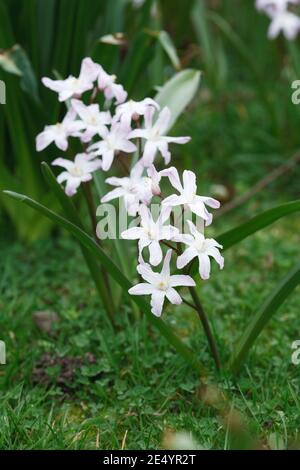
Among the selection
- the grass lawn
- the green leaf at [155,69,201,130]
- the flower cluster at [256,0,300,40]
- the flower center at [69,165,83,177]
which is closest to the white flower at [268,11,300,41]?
the flower cluster at [256,0,300,40]

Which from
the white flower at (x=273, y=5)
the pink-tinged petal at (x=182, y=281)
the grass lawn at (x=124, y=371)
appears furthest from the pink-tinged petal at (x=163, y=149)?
the white flower at (x=273, y=5)

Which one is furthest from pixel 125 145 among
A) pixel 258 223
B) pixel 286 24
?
pixel 286 24

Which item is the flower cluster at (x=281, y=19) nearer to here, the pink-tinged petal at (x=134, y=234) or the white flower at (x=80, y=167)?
the white flower at (x=80, y=167)

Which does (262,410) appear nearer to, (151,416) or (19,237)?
(151,416)

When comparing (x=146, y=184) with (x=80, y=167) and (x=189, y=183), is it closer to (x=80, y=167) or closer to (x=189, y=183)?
(x=189, y=183)

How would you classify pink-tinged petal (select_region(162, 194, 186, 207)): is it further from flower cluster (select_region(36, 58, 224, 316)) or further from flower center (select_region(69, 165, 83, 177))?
flower center (select_region(69, 165, 83, 177))
